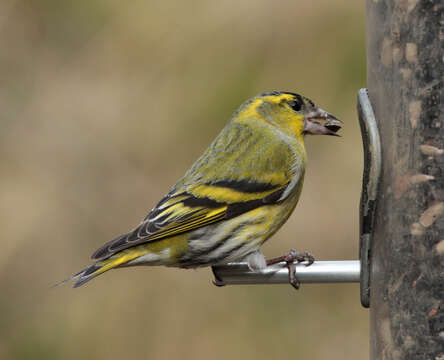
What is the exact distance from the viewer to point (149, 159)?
7641 mm

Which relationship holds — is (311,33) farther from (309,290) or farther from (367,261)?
(367,261)

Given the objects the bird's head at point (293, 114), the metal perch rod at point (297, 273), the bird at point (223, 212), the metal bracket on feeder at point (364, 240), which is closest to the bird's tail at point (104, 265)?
the bird at point (223, 212)

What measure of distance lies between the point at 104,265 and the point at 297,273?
3.16 feet

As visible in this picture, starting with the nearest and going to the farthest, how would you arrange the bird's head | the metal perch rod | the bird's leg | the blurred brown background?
the metal perch rod
the bird's leg
the bird's head
the blurred brown background

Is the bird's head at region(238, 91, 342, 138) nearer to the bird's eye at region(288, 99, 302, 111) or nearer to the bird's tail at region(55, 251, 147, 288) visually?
the bird's eye at region(288, 99, 302, 111)

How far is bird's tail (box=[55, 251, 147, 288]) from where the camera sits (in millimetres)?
4391

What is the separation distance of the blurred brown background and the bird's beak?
2082 millimetres

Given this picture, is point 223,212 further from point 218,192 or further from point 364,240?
point 364,240

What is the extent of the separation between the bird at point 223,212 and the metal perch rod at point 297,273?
6 centimetres

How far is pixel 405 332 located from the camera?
3.81m

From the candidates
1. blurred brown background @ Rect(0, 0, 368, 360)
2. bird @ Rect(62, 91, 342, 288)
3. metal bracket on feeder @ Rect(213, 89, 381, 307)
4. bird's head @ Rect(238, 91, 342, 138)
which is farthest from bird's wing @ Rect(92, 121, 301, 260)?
blurred brown background @ Rect(0, 0, 368, 360)

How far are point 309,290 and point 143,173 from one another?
5.53 ft

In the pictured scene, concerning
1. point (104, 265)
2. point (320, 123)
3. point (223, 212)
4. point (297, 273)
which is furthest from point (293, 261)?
point (320, 123)

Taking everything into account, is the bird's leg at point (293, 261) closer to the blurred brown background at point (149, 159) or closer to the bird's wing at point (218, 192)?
the bird's wing at point (218, 192)
